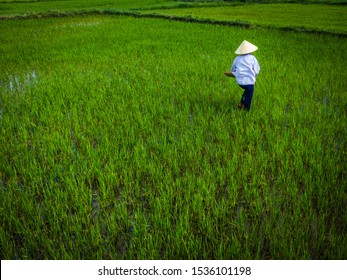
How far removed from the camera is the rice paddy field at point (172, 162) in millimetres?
1559

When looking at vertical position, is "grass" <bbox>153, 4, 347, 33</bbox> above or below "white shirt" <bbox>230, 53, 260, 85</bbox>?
above

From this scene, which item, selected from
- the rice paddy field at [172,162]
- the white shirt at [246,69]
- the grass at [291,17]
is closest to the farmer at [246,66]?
the white shirt at [246,69]

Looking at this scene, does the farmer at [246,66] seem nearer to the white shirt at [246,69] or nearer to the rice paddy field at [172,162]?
the white shirt at [246,69]

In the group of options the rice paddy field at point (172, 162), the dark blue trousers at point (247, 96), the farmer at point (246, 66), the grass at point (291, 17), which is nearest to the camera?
the rice paddy field at point (172, 162)

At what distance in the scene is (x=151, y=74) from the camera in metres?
4.92

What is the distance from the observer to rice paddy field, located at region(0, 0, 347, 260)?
156 centimetres

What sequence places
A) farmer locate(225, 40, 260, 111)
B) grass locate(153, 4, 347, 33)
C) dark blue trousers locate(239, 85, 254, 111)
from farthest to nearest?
grass locate(153, 4, 347, 33) < dark blue trousers locate(239, 85, 254, 111) < farmer locate(225, 40, 260, 111)

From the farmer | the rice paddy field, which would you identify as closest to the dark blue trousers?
the farmer

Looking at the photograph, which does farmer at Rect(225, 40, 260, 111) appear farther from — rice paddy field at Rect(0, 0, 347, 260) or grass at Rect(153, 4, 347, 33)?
grass at Rect(153, 4, 347, 33)

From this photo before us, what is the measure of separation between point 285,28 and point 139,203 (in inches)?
360

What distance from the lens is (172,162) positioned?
91.9 inches

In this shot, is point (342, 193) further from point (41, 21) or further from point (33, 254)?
point (41, 21)

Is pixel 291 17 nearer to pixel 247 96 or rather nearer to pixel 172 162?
pixel 247 96

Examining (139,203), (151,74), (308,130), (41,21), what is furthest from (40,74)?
(41,21)
